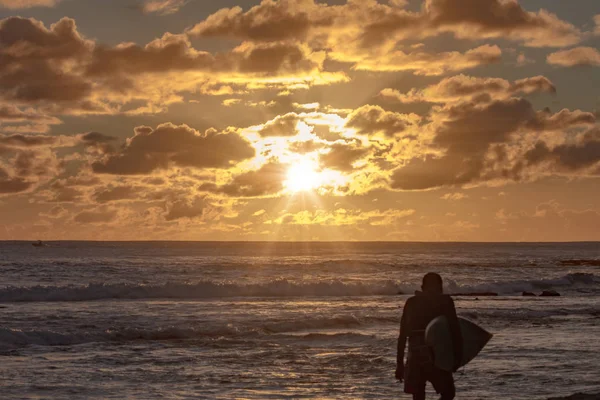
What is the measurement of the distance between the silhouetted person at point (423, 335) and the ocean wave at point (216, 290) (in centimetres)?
3321

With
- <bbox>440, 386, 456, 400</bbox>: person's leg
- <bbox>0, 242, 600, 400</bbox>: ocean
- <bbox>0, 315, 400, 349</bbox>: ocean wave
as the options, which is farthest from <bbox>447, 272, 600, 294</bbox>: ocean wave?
<bbox>440, 386, 456, 400</bbox>: person's leg


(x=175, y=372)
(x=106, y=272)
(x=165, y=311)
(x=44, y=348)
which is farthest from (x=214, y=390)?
(x=106, y=272)

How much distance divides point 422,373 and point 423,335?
0.53m

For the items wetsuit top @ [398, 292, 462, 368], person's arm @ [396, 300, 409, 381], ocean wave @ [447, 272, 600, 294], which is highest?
wetsuit top @ [398, 292, 462, 368]

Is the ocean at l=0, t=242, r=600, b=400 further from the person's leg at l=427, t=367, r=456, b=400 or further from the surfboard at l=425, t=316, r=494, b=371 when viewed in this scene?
the surfboard at l=425, t=316, r=494, b=371

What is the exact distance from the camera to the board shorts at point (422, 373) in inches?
395

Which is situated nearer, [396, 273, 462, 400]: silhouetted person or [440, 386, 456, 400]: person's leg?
[396, 273, 462, 400]: silhouetted person

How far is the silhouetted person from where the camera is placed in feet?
32.7

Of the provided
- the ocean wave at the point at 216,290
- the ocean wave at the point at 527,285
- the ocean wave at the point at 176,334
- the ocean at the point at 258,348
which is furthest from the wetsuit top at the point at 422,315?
the ocean wave at the point at 527,285

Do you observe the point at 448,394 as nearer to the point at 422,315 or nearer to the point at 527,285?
the point at 422,315

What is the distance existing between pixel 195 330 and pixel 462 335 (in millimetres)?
14982

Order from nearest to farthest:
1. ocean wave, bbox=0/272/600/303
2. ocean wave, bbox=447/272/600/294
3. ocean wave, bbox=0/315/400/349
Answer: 1. ocean wave, bbox=0/315/400/349
2. ocean wave, bbox=0/272/600/303
3. ocean wave, bbox=447/272/600/294

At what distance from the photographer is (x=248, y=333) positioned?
23.7 meters

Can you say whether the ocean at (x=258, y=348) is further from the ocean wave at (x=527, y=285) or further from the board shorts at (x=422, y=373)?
the ocean wave at (x=527, y=285)
